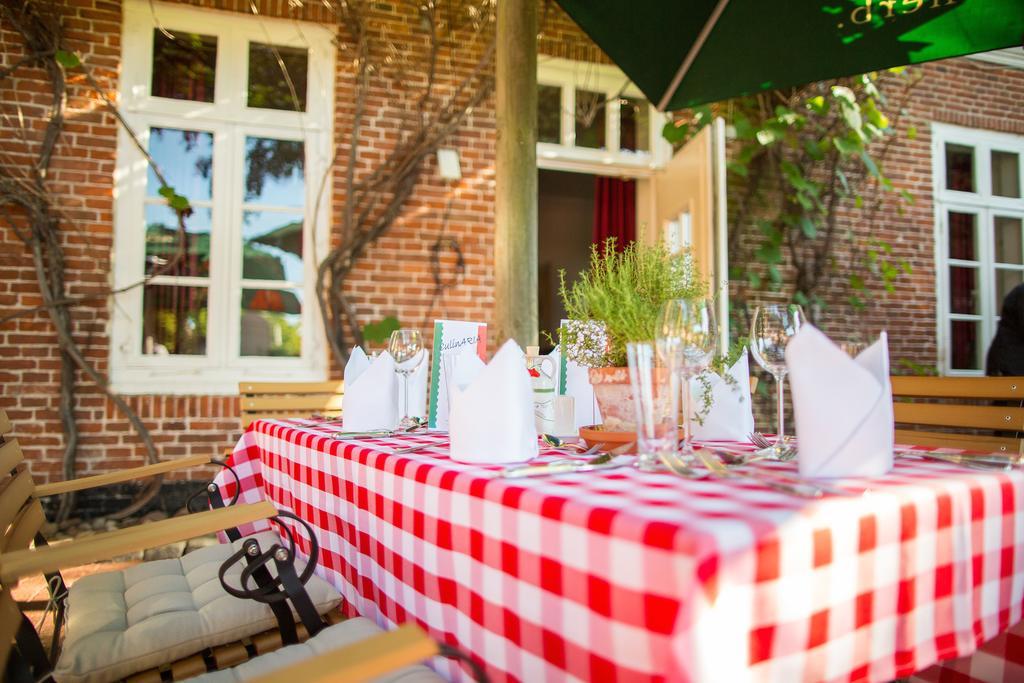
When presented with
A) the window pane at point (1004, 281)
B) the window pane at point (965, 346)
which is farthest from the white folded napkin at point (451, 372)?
the window pane at point (1004, 281)

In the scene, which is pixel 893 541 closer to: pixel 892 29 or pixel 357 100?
pixel 892 29

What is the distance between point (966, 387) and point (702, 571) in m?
1.52

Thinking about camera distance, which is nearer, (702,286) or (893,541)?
(893,541)

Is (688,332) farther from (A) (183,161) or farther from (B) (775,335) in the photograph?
(A) (183,161)

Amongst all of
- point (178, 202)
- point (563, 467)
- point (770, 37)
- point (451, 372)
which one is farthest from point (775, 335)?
point (178, 202)

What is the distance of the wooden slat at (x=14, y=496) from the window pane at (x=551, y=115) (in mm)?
3897

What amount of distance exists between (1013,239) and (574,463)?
257 inches

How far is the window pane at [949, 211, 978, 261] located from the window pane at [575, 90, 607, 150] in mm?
3165

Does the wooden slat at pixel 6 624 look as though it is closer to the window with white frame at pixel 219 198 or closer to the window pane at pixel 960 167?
the window with white frame at pixel 219 198

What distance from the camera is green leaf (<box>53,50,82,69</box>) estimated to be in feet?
11.8

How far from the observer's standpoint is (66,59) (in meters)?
3.61

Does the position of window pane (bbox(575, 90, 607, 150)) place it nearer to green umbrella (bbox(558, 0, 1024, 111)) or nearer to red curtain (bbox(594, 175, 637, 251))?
red curtain (bbox(594, 175, 637, 251))

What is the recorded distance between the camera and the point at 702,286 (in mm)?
1342

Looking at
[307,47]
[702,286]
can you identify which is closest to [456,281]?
[307,47]
